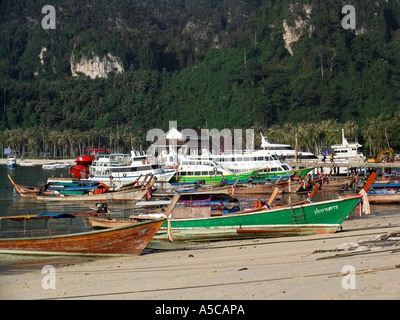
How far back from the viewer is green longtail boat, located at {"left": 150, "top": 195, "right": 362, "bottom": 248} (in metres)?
28.2

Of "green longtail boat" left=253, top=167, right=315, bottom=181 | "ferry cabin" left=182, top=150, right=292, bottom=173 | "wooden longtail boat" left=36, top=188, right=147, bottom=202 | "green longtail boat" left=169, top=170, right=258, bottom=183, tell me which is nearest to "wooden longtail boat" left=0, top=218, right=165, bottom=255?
"wooden longtail boat" left=36, top=188, right=147, bottom=202

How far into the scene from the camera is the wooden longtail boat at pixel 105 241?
25250mm

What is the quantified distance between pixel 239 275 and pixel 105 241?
829 cm

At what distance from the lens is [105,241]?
Result: 2542 cm

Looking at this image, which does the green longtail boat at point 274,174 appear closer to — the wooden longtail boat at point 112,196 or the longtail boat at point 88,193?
the longtail boat at point 88,193

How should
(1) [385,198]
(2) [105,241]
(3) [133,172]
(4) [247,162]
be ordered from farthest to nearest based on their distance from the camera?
(4) [247,162], (3) [133,172], (1) [385,198], (2) [105,241]

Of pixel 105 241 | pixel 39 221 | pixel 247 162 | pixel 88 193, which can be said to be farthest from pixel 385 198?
pixel 247 162

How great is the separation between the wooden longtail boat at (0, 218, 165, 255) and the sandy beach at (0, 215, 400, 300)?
19.9 inches

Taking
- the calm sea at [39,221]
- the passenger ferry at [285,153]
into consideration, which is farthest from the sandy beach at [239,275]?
the passenger ferry at [285,153]

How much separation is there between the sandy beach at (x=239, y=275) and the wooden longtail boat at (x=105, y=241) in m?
0.51

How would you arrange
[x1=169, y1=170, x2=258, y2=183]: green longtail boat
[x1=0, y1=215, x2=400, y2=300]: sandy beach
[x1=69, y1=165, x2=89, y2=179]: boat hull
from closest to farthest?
[x1=0, y1=215, x2=400, y2=300]: sandy beach, [x1=169, y1=170, x2=258, y2=183]: green longtail boat, [x1=69, y1=165, x2=89, y2=179]: boat hull

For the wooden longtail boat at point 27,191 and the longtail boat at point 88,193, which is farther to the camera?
the wooden longtail boat at point 27,191

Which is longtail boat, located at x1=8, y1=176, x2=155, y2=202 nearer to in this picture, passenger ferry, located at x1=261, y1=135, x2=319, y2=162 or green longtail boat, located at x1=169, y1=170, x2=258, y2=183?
green longtail boat, located at x1=169, y1=170, x2=258, y2=183

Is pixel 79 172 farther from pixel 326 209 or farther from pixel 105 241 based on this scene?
pixel 326 209
